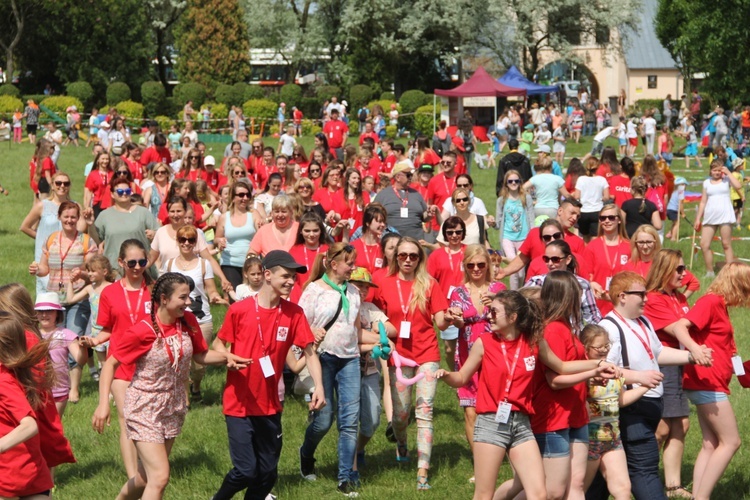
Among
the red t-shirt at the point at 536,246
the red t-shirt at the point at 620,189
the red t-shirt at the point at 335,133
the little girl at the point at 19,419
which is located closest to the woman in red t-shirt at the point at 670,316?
the red t-shirt at the point at 536,246

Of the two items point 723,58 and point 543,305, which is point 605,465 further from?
point 723,58

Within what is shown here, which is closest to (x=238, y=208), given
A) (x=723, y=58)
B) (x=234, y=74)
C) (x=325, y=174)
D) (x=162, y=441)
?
(x=325, y=174)

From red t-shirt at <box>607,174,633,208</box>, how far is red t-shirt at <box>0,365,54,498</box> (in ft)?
36.8

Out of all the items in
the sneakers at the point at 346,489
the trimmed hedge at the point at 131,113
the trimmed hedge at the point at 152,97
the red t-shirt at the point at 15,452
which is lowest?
the sneakers at the point at 346,489

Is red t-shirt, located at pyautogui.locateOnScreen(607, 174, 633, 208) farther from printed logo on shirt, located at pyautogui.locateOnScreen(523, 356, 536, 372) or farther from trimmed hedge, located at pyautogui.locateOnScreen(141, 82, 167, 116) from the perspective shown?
trimmed hedge, located at pyautogui.locateOnScreen(141, 82, 167, 116)

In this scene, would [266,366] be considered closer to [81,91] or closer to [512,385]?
[512,385]

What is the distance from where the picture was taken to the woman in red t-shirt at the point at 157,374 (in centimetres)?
676

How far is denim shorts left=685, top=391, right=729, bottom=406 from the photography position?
7746mm

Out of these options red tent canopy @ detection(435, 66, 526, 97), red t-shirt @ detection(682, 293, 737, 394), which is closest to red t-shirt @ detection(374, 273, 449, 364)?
red t-shirt @ detection(682, 293, 737, 394)

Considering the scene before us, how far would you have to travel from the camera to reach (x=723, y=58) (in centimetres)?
4019

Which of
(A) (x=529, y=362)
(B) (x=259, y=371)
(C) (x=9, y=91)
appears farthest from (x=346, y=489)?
(C) (x=9, y=91)

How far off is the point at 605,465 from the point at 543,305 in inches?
44.4

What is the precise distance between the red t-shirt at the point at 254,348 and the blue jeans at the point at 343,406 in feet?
3.09

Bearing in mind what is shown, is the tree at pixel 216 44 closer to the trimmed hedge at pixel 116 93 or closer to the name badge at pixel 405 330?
the trimmed hedge at pixel 116 93
